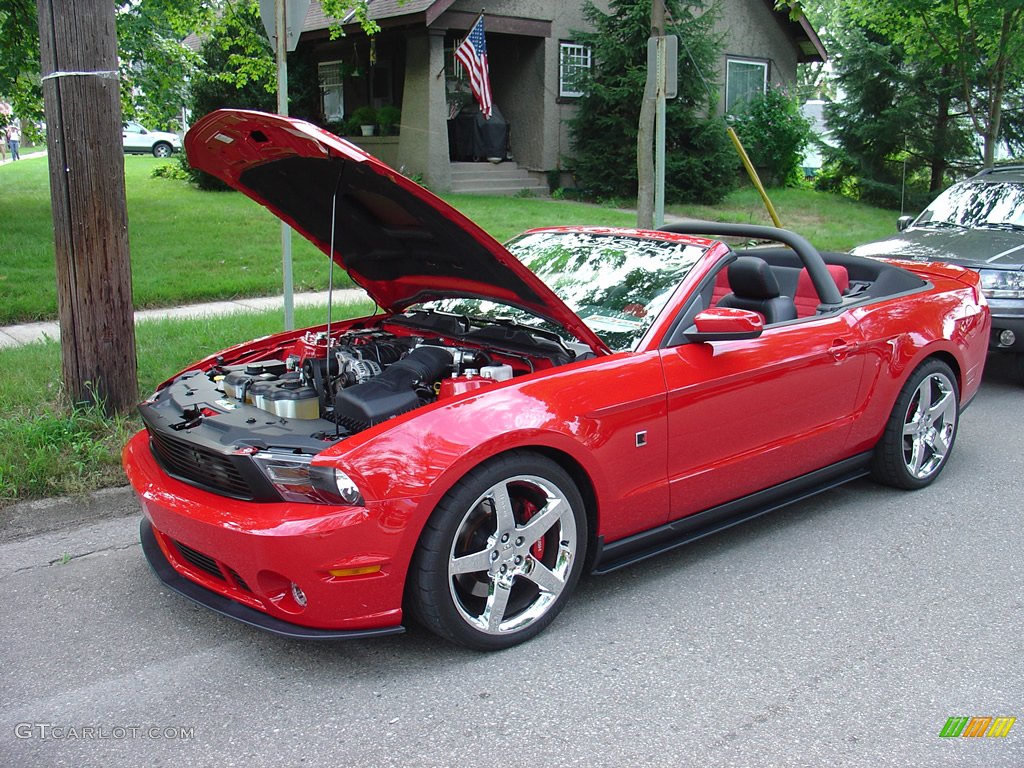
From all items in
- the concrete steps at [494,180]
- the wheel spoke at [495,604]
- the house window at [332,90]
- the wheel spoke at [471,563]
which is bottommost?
the wheel spoke at [495,604]

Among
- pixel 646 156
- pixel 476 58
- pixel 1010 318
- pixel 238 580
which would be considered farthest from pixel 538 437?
pixel 476 58

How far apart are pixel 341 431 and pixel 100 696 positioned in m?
1.20

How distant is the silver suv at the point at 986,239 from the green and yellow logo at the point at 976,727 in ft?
16.4

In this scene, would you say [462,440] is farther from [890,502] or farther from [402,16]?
[402,16]

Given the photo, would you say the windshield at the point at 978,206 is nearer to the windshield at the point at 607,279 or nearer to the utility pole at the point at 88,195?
the windshield at the point at 607,279

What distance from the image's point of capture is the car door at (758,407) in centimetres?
400

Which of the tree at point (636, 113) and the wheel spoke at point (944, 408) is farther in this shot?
the tree at point (636, 113)

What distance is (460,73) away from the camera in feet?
62.3

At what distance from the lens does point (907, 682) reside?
3.35 m

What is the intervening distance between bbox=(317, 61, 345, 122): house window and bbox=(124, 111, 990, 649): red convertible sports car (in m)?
17.7

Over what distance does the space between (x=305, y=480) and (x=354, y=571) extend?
345mm

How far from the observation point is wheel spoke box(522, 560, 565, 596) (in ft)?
11.7

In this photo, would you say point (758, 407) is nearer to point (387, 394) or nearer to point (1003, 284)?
point (387, 394)

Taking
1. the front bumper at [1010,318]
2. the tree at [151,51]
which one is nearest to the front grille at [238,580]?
the front bumper at [1010,318]
